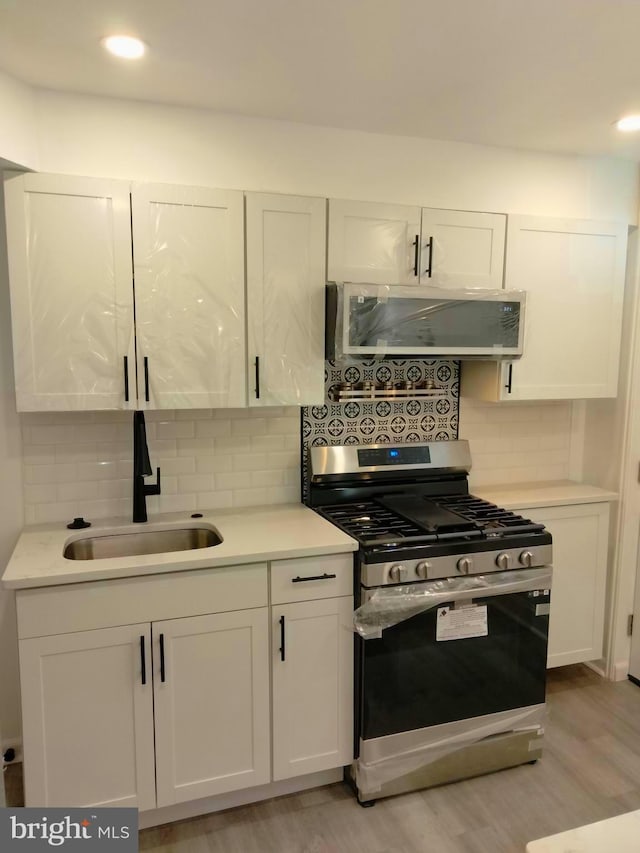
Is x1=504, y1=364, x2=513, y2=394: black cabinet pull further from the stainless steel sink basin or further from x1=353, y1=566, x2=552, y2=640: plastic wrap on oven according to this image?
the stainless steel sink basin

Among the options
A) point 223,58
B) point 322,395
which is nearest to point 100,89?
point 223,58

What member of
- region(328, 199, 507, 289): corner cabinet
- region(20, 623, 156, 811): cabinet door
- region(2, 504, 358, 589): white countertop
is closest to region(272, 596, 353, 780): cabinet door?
region(2, 504, 358, 589): white countertop

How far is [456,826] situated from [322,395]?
5.41ft

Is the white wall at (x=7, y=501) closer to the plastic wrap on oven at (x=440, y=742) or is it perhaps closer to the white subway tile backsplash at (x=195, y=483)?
the white subway tile backsplash at (x=195, y=483)

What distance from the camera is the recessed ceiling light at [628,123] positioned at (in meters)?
2.39

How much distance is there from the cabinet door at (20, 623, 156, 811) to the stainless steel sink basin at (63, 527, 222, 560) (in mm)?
487

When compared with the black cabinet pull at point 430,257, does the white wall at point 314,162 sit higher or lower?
higher

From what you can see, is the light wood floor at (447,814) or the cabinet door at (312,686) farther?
the cabinet door at (312,686)

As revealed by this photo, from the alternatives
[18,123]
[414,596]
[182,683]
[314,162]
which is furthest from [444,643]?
[18,123]

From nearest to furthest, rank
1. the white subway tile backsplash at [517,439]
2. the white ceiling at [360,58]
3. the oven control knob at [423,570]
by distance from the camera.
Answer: the white ceiling at [360,58] → the oven control knob at [423,570] → the white subway tile backsplash at [517,439]

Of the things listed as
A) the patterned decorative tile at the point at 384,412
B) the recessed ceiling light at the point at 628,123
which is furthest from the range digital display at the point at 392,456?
the recessed ceiling light at the point at 628,123

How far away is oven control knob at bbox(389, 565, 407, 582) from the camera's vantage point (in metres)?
2.20

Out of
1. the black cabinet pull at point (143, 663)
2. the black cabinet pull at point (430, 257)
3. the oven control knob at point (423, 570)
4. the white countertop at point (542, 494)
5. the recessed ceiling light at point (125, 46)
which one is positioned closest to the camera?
the recessed ceiling light at point (125, 46)

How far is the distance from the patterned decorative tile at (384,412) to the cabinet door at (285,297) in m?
0.29
